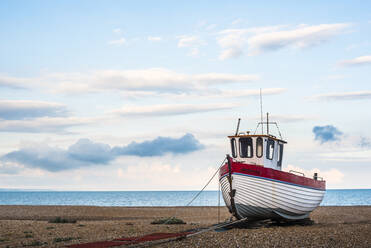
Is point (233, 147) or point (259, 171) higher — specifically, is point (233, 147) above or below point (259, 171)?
above

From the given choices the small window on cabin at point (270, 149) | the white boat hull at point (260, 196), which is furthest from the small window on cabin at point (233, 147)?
the small window on cabin at point (270, 149)

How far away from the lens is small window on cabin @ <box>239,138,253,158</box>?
85.8ft

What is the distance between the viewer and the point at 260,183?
23.8 metres

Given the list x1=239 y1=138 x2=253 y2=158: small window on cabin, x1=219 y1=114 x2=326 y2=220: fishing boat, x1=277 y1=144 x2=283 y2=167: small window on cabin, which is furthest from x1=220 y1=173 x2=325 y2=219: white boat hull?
x1=277 y1=144 x2=283 y2=167: small window on cabin

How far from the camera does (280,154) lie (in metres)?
28.1

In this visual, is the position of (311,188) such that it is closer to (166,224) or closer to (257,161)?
(257,161)

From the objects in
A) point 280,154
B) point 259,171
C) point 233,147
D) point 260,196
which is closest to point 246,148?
point 233,147

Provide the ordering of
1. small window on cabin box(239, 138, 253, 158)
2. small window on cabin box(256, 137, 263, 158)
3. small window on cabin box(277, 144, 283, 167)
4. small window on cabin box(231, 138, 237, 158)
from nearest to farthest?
1. small window on cabin box(256, 137, 263, 158)
2. small window on cabin box(239, 138, 253, 158)
3. small window on cabin box(231, 138, 237, 158)
4. small window on cabin box(277, 144, 283, 167)

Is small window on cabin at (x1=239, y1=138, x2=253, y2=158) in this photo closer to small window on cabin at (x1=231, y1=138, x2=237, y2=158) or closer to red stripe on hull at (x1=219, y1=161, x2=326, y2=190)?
small window on cabin at (x1=231, y1=138, x2=237, y2=158)

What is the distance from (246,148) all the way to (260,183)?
3012mm

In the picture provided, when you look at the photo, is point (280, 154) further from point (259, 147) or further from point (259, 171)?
point (259, 171)

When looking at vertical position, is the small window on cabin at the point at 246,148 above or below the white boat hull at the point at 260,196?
above

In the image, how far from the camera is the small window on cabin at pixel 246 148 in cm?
2614

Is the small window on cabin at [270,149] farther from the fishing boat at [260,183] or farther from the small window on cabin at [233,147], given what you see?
the small window on cabin at [233,147]
